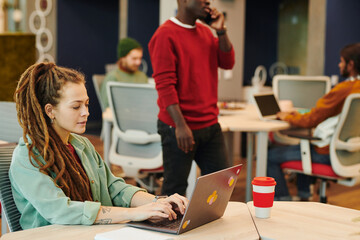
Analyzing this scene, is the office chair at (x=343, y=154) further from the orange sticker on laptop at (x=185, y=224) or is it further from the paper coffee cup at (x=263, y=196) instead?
the orange sticker on laptop at (x=185, y=224)

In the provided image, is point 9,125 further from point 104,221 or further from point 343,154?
point 343,154

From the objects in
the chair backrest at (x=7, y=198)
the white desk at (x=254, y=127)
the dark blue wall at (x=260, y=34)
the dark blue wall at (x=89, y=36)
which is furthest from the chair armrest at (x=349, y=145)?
the dark blue wall at (x=89, y=36)

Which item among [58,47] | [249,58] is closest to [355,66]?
[249,58]

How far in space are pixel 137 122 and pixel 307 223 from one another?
2180 mm

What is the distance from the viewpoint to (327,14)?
6.62 meters

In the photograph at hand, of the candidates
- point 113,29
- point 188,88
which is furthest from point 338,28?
point 188,88

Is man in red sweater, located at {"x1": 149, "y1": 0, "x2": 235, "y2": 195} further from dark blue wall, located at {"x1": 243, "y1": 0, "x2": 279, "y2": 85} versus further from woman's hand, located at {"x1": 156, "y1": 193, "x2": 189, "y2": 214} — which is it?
dark blue wall, located at {"x1": 243, "y1": 0, "x2": 279, "y2": 85}

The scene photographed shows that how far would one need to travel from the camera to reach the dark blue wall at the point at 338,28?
6.68 m

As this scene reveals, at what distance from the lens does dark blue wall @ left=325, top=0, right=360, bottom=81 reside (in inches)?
263

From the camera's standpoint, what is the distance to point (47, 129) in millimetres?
1695

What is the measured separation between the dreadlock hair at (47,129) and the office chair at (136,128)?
6.02 feet

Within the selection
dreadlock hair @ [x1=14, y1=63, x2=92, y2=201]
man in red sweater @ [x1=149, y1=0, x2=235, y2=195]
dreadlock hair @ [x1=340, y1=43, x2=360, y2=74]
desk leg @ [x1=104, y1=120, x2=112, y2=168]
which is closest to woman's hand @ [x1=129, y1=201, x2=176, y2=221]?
dreadlock hair @ [x1=14, y1=63, x2=92, y2=201]

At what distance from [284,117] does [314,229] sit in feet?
7.65

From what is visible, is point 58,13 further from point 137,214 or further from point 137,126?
point 137,214
